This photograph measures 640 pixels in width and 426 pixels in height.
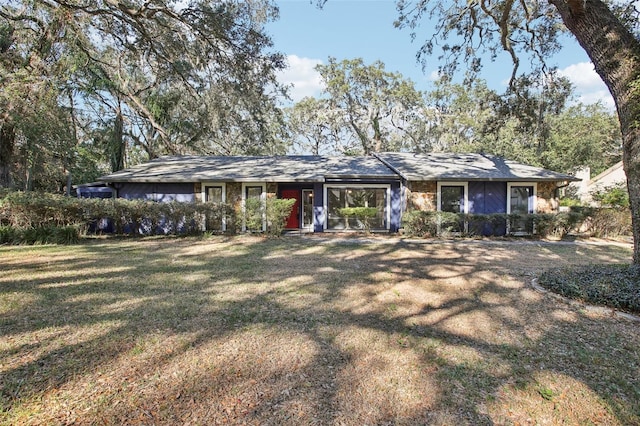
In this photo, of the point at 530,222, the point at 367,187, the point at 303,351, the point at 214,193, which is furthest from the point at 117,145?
the point at 530,222

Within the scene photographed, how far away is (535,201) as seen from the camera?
1323 cm

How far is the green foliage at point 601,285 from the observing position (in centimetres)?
446

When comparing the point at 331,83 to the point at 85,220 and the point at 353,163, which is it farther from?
the point at 85,220

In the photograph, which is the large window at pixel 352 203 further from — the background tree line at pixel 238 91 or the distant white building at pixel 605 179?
the distant white building at pixel 605 179

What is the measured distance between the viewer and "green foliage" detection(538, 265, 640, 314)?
4457 mm

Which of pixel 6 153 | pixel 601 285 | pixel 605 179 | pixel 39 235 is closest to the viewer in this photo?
pixel 601 285

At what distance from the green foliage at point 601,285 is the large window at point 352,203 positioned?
8413mm

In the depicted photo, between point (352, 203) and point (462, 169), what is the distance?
16.2ft

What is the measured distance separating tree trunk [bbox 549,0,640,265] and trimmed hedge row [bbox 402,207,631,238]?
21.8 ft

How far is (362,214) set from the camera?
1345 cm

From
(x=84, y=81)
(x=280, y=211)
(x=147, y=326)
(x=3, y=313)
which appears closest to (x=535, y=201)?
(x=280, y=211)

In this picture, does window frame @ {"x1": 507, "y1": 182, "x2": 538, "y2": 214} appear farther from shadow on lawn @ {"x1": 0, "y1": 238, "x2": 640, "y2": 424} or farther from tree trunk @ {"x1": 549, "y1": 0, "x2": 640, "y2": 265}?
shadow on lawn @ {"x1": 0, "y1": 238, "x2": 640, "y2": 424}

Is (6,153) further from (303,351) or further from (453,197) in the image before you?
(453,197)

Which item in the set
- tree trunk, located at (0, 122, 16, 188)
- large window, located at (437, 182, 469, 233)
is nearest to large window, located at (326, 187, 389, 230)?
large window, located at (437, 182, 469, 233)
